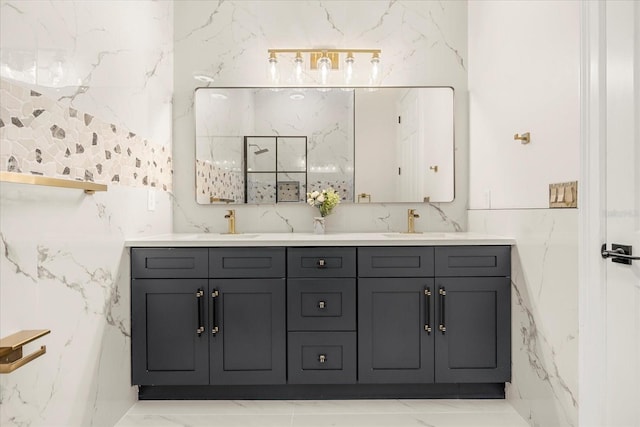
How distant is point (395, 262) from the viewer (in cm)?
225

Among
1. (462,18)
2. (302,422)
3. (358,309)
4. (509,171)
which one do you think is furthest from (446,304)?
(462,18)

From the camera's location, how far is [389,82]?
114 inches

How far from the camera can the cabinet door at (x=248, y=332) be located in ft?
7.34

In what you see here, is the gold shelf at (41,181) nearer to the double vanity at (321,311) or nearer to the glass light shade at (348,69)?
the double vanity at (321,311)

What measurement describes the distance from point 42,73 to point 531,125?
84.4 inches

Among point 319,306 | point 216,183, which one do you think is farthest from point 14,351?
point 216,183

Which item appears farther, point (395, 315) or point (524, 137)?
point (395, 315)

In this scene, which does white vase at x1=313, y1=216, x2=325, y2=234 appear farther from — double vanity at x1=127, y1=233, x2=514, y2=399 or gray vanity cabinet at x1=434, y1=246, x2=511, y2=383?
gray vanity cabinet at x1=434, y1=246, x2=511, y2=383

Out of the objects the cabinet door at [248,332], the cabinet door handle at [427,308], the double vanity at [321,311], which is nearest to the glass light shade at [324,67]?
the double vanity at [321,311]

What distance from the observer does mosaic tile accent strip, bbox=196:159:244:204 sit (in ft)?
9.41

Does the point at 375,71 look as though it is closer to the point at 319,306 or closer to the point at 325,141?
the point at 325,141

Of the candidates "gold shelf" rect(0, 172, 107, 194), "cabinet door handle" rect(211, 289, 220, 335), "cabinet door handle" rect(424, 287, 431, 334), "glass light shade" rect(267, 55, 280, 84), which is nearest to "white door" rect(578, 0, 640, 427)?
"cabinet door handle" rect(424, 287, 431, 334)

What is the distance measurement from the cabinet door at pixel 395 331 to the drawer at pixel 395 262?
39mm

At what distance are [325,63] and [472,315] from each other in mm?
1881
